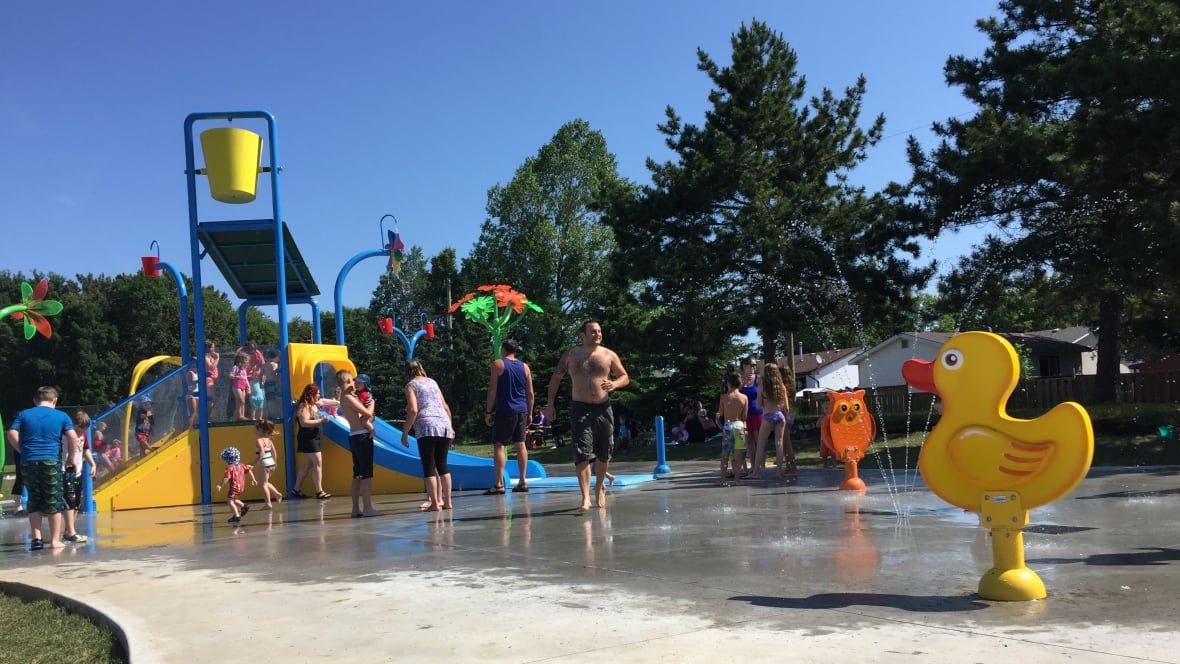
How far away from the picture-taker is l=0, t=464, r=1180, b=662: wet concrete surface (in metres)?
4.03

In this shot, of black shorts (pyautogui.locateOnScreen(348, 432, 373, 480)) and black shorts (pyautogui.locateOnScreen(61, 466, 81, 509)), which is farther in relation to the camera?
black shorts (pyautogui.locateOnScreen(348, 432, 373, 480))

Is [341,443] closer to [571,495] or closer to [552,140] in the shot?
[571,495]

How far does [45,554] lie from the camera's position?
8.09 m

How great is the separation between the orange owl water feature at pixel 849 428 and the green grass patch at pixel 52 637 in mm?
8456

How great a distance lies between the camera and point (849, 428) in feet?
38.7

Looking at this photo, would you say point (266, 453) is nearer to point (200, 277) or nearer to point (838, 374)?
point (200, 277)

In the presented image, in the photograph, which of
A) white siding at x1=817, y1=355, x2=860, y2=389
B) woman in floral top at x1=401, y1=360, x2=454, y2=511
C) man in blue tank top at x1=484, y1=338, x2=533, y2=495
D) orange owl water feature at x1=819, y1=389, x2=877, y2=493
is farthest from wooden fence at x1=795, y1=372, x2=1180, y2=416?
white siding at x1=817, y1=355, x2=860, y2=389

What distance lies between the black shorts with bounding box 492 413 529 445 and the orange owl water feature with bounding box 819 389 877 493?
396 centimetres

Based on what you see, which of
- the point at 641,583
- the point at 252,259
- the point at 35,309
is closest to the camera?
the point at 641,583

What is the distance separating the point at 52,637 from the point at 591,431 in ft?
17.3

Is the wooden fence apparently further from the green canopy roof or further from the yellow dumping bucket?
the yellow dumping bucket

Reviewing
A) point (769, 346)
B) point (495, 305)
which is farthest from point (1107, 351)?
point (495, 305)

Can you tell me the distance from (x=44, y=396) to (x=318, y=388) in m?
4.36

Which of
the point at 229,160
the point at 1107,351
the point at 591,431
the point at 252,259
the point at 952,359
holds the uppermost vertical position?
the point at 229,160
